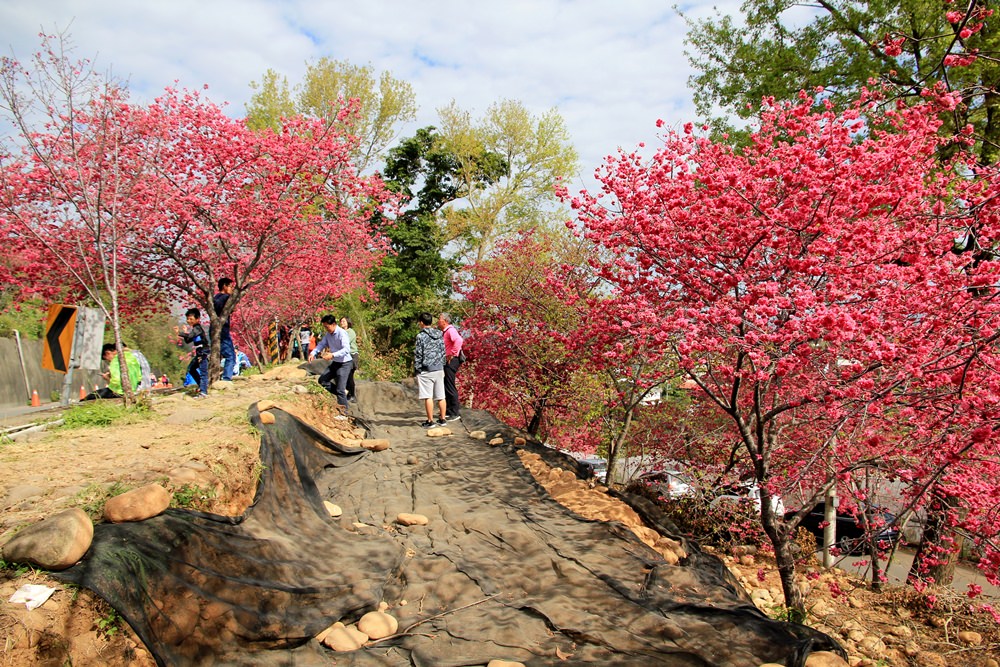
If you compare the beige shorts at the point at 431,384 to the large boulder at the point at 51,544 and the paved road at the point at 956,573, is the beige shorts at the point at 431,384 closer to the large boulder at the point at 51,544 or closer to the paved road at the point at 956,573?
the large boulder at the point at 51,544

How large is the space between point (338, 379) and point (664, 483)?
5695mm

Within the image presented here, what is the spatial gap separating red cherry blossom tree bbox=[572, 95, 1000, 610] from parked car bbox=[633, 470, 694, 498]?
132 inches

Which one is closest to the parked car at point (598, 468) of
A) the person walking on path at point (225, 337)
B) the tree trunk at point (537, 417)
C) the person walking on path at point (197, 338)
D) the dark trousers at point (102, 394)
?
the tree trunk at point (537, 417)

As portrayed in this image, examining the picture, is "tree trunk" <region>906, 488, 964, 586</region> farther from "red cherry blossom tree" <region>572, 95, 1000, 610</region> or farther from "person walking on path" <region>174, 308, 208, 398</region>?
"person walking on path" <region>174, 308, 208, 398</region>

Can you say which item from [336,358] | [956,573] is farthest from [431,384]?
[956,573]

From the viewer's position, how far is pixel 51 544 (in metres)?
2.66

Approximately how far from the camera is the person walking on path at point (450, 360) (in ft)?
28.5

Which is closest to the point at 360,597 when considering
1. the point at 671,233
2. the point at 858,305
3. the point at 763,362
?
the point at 763,362

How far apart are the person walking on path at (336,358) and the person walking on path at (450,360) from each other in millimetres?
1526

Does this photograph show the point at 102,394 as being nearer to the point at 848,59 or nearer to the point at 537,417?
the point at 537,417

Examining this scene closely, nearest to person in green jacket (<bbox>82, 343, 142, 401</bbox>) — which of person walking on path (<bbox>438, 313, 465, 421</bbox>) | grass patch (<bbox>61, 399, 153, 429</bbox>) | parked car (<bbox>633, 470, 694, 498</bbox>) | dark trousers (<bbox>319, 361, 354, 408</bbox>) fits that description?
grass patch (<bbox>61, 399, 153, 429</bbox>)

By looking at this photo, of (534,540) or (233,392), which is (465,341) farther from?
(534,540)

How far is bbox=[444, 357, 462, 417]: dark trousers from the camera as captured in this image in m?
8.86

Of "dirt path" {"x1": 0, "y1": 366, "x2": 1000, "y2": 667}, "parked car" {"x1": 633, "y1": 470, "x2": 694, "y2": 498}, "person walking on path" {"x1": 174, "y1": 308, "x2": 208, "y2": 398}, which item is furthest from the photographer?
"parked car" {"x1": 633, "y1": 470, "x2": 694, "y2": 498}
